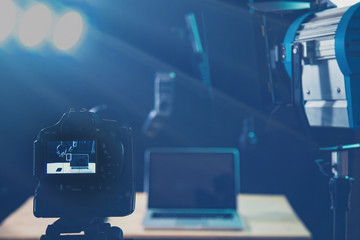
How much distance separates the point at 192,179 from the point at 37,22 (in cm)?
98

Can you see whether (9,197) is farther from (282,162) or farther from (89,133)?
(89,133)

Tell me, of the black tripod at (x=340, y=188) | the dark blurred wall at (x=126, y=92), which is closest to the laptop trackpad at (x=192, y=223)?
the dark blurred wall at (x=126, y=92)

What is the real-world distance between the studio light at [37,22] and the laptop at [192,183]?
728 mm

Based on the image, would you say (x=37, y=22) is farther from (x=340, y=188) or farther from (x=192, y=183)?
(x=340, y=188)

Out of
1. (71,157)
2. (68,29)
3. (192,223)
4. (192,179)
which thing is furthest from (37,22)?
(71,157)

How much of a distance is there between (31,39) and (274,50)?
1504 mm

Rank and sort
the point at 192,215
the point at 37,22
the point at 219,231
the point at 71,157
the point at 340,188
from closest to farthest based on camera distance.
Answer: the point at 71,157, the point at 340,188, the point at 219,231, the point at 192,215, the point at 37,22

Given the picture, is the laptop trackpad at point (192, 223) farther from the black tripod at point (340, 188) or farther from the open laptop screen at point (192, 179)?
the black tripod at point (340, 188)

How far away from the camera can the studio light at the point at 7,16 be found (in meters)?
1.84

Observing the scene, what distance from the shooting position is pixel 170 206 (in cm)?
188

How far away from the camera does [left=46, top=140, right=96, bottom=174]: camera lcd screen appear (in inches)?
18.8

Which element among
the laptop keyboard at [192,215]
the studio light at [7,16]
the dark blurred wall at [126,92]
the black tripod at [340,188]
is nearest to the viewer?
the black tripod at [340,188]

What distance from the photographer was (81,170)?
0.48 metres

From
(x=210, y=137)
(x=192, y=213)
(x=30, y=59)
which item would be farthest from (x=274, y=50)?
(x=30, y=59)
